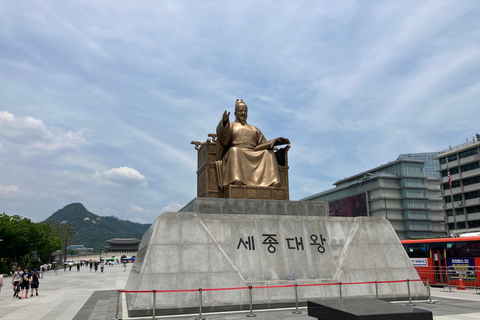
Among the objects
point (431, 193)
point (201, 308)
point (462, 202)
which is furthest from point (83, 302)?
point (431, 193)

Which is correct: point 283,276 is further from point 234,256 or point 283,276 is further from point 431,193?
point 431,193

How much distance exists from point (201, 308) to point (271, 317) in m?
Answer: 1.78

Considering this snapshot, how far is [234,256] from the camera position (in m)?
10.5

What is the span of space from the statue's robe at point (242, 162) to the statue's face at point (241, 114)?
1.73 feet

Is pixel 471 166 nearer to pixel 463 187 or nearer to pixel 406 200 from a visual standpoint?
pixel 463 187

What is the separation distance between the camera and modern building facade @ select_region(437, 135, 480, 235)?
4600cm

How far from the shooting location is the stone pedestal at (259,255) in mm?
9633


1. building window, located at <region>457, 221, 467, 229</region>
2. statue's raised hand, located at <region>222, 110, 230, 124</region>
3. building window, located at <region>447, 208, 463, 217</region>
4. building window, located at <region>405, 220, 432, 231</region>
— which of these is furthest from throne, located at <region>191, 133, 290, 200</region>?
building window, located at <region>405, 220, 432, 231</region>

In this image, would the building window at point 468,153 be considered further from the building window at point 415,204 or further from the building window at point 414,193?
the building window at point 415,204

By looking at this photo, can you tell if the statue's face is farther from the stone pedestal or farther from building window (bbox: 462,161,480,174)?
building window (bbox: 462,161,480,174)

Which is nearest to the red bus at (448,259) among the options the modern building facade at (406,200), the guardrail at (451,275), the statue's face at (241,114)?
the guardrail at (451,275)

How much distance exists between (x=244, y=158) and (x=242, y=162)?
0.16m

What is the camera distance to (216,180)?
41.5ft

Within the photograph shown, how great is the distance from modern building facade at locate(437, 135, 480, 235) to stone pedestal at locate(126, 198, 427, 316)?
40091 mm
